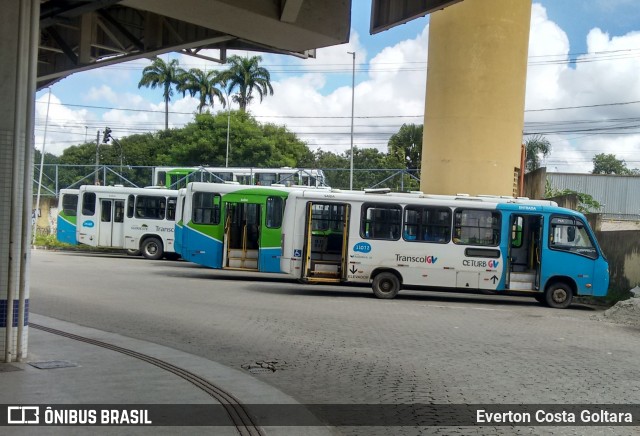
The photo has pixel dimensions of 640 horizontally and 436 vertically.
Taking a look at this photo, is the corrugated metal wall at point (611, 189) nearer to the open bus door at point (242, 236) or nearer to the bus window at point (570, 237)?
the bus window at point (570, 237)

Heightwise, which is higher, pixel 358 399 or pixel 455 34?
pixel 455 34

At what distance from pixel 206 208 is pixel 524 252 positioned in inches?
429

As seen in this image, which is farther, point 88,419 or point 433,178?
point 433,178

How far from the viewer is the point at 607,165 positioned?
90.6 meters

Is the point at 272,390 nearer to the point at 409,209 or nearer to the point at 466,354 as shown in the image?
the point at 466,354

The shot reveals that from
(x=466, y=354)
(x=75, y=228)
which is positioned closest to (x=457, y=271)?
(x=466, y=354)

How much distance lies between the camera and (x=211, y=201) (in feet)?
79.8

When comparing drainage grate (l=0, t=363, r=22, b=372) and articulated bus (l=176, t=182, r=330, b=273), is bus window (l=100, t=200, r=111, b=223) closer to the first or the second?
articulated bus (l=176, t=182, r=330, b=273)

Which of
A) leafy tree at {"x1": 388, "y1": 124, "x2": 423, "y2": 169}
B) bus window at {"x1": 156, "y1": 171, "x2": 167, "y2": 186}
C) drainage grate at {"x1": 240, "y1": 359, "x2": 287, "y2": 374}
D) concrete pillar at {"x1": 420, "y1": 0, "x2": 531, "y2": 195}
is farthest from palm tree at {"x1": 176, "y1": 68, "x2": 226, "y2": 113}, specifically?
drainage grate at {"x1": 240, "y1": 359, "x2": 287, "y2": 374}

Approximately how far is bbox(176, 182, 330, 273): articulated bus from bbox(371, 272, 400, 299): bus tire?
4.33 meters

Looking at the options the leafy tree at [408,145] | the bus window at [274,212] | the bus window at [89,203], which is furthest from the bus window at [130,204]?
the leafy tree at [408,145]

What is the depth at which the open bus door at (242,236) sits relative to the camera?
925 inches

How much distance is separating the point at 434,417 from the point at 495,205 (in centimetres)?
1338

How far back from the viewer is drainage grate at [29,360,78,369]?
8.85 metres
